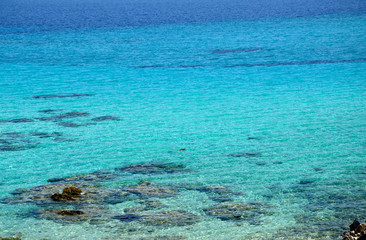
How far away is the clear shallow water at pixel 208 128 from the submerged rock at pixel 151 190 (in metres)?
0.35

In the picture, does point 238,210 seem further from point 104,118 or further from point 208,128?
point 104,118

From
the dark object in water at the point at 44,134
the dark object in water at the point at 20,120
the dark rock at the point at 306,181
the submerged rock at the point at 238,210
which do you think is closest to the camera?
the submerged rock at the point at 238,210

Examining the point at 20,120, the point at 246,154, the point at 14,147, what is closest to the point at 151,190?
the point at 246,154

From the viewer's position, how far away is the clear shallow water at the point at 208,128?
11062mm

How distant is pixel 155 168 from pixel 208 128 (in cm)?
577

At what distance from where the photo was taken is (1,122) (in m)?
21.8

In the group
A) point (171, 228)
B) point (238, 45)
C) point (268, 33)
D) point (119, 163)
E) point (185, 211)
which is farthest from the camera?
point (268, 33)

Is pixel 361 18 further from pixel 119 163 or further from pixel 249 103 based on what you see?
pixel 119 163

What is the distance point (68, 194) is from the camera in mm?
12195

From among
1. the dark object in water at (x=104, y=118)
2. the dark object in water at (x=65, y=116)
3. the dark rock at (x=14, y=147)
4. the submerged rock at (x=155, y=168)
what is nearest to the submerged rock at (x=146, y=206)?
the submerged rock at (x=155, y=168)

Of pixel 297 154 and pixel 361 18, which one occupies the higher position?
pixel 361 18

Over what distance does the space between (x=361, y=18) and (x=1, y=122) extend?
64564 millimetres

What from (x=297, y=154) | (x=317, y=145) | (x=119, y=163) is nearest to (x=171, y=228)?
(x=119, y=163)

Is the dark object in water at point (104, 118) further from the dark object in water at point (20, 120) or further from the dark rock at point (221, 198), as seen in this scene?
the dark rock at point (221, 198)
